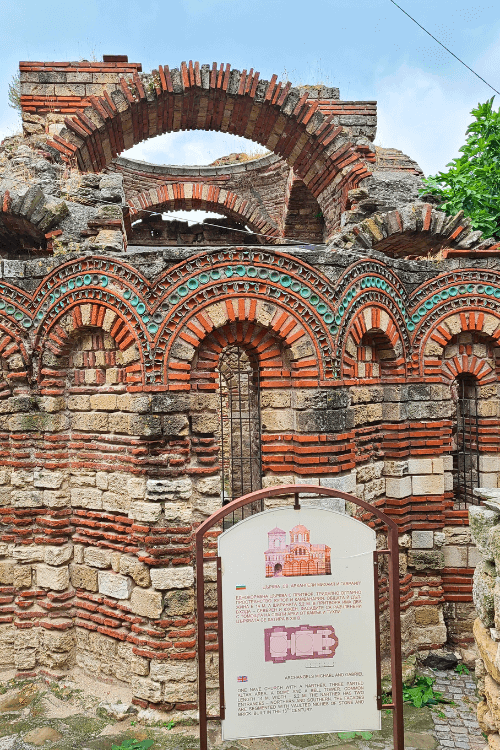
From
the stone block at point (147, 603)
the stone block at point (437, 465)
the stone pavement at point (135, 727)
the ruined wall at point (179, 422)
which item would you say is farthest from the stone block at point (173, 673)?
the stone block at point (437, 465)

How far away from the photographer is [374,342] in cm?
643

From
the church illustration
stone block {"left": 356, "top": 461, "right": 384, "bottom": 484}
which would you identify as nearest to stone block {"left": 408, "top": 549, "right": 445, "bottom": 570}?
stone block {"left": 356, "top": 461, "right": 384, "bottom": 484}

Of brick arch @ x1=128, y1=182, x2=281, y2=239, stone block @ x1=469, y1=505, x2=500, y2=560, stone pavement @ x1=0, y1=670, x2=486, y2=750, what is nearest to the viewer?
stone block @ x1=469, y1=505, x2=500, y2=560

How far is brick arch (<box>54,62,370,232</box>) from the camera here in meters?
7.78

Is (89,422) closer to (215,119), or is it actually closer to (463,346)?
(463,346)

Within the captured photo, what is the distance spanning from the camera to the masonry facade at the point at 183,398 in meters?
5.38

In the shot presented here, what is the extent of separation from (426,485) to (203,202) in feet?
28.5

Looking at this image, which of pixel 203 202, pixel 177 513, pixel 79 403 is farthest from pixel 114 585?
pixel 203 202

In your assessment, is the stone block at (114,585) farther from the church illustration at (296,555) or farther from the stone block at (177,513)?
the church illustration at (296,555)

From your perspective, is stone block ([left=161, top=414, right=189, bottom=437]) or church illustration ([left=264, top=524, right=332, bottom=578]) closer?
church illustration ([left=264, top=524, right=332, bottom=578])

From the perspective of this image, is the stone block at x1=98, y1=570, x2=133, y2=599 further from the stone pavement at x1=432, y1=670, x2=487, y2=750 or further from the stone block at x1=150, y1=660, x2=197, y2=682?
the stone pavement at x1=432, y1=670, x2=487, y2=750

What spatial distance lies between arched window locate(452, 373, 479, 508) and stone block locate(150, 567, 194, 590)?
3509 mm

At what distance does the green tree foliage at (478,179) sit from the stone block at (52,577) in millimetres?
6536

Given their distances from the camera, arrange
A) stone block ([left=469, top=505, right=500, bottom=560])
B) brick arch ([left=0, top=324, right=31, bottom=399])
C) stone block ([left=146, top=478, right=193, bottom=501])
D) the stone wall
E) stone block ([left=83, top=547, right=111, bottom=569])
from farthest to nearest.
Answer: brick arch ([left=0, top=324, right=31, bottom=399]) < stone block ([left=83, top=547, right=111, bottom=569]) < stone block ([left=146, top=478, right=193, bottom=501]) < stone block ([left=469, top=505, right=500, bottom=560]) < the stone wall
